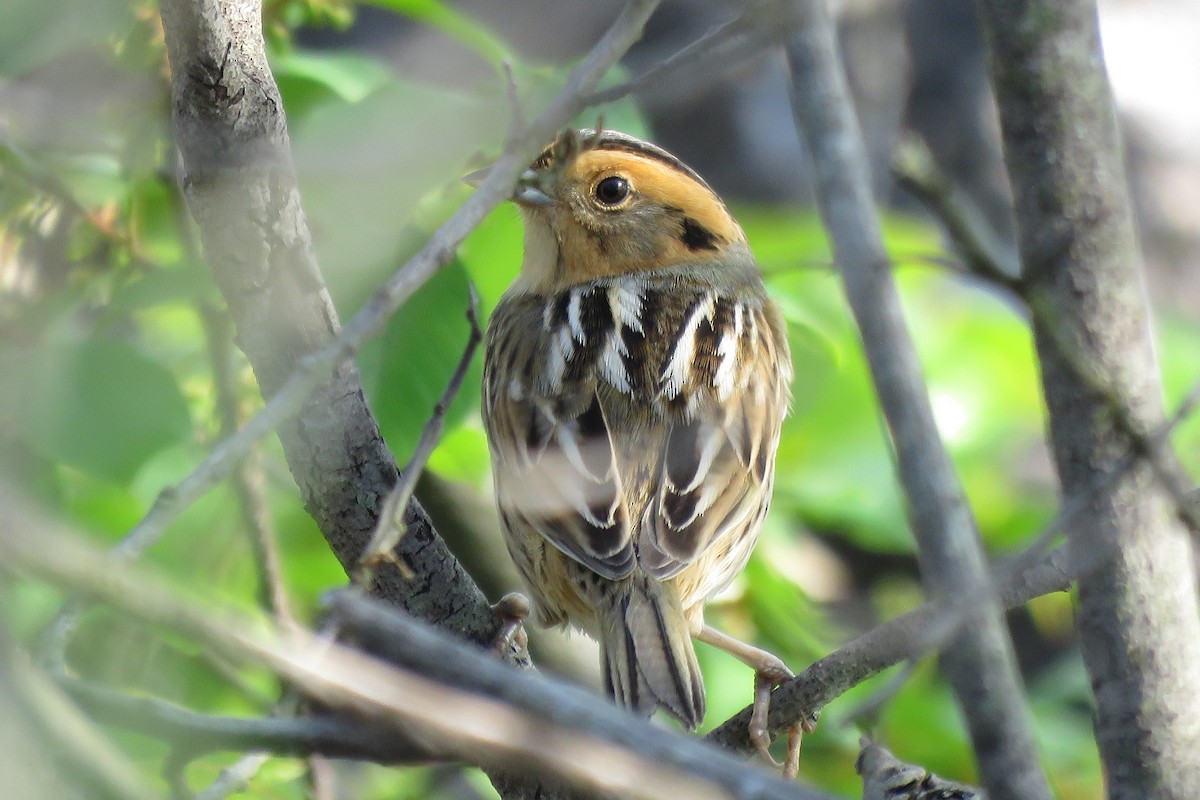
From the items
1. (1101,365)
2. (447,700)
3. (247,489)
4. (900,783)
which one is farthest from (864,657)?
(247,489)

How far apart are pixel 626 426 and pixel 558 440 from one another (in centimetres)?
18

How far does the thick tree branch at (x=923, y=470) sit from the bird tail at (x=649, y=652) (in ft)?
4.05


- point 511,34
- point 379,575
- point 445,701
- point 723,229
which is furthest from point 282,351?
point 511,34

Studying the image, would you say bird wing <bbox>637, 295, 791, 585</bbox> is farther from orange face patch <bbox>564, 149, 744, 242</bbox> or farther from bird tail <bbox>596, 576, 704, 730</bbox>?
orange face patch <bbox>564, 149, 744, 242</bbox>

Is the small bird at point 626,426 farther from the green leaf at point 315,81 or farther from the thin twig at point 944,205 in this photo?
the thin twig at point 944,205

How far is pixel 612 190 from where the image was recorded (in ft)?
13.8

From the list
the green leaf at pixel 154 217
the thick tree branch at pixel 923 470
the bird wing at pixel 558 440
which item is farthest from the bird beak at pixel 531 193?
the thick tree branch at pixel 923 470

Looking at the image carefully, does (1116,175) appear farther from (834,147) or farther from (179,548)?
(179,548)

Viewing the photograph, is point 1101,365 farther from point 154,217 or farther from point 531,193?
point 154,217

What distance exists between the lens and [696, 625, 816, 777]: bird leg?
265cm

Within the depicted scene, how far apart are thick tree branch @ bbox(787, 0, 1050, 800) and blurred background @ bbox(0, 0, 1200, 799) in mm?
84

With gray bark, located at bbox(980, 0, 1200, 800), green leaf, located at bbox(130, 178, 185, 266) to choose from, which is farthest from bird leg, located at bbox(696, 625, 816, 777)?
green leaf, located at bbox(130, 178, 185, 266)

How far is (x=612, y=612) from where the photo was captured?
10.4 ft

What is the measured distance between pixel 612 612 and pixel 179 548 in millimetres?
1224
